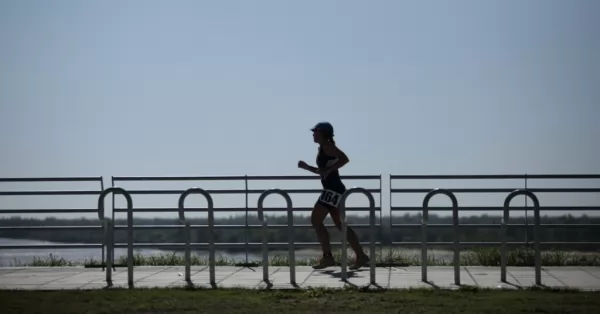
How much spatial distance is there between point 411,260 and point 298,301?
4913mm

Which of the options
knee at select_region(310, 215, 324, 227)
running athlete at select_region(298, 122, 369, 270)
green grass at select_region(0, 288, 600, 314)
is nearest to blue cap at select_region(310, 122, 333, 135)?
running athlete at select_region(298, 122, 369, 270)

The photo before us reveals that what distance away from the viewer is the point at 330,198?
11.9m

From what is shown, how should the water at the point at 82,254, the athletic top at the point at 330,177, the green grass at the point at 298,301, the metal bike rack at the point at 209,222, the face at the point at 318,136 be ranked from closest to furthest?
the green grass at the point at 298,301 < the metal bike rack at the point at 209,222 < the athletic top at the point at 330,177 < the face at the point at 318,136 < the water at the point at 82,254

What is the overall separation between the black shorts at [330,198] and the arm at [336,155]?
276 millimetres

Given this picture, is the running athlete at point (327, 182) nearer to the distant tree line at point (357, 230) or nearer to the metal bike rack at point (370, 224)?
the metal bike rack at point (370, 224)

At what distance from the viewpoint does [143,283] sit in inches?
428

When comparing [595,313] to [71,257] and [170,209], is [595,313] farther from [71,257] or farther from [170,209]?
[71,257]

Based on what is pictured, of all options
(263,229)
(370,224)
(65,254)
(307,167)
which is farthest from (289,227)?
(65,254)

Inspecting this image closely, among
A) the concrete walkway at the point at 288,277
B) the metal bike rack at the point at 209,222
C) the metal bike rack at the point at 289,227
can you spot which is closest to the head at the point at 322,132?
the metal bike rack at the point at 289,227

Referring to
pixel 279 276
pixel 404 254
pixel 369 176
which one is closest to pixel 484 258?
pixel 404 254

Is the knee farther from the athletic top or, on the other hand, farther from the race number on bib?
the athletic top

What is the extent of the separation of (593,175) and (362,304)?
24.1 feet

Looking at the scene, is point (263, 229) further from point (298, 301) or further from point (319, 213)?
point (298, 301)

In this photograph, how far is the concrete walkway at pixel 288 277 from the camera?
10.5m
